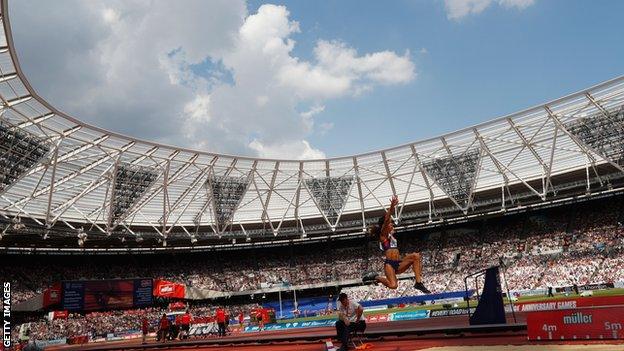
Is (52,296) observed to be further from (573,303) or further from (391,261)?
(573,303)

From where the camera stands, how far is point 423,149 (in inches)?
1795

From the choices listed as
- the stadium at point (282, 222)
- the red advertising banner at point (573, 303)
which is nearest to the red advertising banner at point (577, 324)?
the red advertising banner at point (573, 303)

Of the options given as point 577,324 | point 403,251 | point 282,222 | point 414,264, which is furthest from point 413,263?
point 403,251

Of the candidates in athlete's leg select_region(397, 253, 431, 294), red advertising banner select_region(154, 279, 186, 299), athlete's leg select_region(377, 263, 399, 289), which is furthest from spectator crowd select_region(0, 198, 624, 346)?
athlete's leg select_region(377, 263, 399, 289)

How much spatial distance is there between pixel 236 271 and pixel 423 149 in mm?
28263

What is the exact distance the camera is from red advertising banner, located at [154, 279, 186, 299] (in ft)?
176

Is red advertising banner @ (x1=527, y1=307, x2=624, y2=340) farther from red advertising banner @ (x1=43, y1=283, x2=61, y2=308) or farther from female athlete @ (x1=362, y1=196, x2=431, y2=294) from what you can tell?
red advertising banner @ (x1=43, y1=283, x2=61, y2=308)

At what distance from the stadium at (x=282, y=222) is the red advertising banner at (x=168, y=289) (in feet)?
0.53

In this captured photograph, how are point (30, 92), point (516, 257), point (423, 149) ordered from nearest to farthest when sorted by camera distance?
point (30, 92), point (423, 149), point (516, 257)

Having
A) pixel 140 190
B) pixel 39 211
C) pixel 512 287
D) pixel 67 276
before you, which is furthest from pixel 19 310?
pixel 512 287

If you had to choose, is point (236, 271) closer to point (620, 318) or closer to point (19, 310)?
point (19, 310)

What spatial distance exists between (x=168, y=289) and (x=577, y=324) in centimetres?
4842

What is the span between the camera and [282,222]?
5572 centimetres

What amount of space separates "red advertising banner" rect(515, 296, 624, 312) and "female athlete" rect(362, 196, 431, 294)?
3.63 meters
